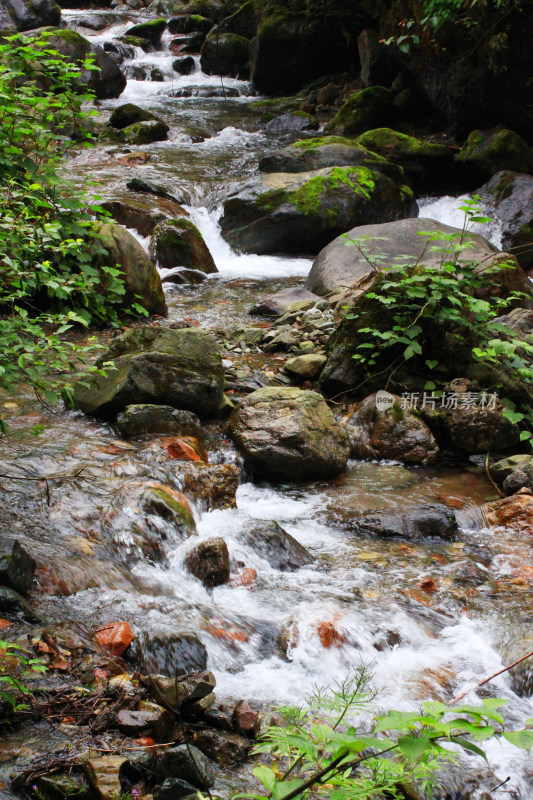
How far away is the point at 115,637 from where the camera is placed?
3047 millimetres

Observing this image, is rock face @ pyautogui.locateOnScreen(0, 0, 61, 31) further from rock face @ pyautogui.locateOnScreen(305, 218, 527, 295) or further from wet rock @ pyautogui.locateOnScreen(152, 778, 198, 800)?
wet rock @ pyautogui.locateOnScreen(152, 778, 198, 800)

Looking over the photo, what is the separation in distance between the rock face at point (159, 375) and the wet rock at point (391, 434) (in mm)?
1297

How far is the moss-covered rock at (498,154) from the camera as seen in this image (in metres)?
12.9

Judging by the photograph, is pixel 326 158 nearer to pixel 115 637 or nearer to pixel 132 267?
pixel 132 267

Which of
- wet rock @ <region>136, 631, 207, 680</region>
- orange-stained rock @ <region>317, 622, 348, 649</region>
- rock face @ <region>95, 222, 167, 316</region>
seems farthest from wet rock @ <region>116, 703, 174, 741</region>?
rock face @ <region>95, 222, 167, 316</region>

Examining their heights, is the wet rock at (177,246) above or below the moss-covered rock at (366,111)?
below

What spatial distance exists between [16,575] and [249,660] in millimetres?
1241

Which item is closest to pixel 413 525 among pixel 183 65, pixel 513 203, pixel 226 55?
pixel 513 203

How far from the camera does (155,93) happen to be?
21.0 meters

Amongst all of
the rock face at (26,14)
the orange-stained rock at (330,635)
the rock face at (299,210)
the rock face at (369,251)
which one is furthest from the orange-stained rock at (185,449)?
the rock face at (26,14)

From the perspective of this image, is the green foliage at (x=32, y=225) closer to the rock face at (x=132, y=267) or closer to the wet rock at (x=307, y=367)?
the wet rock at (x=307, y=367)

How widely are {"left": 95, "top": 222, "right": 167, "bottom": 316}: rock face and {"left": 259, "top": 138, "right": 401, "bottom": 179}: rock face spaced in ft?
17.7

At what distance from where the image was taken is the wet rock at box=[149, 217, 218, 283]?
9.62 meters

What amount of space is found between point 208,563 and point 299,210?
7.85m
